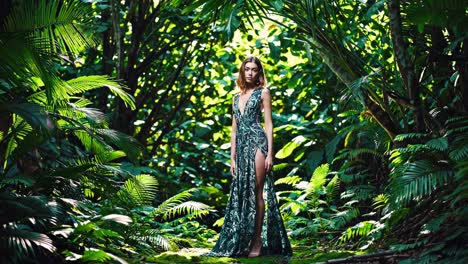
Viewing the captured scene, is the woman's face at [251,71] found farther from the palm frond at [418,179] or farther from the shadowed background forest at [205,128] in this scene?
the palm frond at [418,179]

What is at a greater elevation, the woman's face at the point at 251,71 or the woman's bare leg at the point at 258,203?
the woman's face at the point at 251,71

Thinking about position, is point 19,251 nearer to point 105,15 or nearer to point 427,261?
point 427,261

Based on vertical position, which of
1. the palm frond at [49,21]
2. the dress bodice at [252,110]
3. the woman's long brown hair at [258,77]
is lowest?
the dress bodice at [252,110]

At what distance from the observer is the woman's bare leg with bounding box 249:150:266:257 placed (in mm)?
6387

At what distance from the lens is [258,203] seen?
6430 mm

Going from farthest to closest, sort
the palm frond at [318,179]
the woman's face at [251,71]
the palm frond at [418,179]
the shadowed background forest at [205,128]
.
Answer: the palm frond at [318,179], the woman's face at [251,71], the palm frond at [418,179], the shadowed background forest at [205,128]

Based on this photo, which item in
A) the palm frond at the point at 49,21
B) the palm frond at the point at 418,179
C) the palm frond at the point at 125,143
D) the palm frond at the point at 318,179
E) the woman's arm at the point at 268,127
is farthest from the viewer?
the palm frond at the point at 318,179

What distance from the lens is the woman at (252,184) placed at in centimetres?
639

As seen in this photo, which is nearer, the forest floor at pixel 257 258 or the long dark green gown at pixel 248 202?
the forest floor at pixel 257 258

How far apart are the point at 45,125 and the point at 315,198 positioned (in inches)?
172

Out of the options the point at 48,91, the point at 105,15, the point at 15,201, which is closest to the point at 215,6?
the point at 48,91

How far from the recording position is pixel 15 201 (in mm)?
4375

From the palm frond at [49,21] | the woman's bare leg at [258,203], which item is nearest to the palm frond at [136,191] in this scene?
the woman's bare leg at [258,203]

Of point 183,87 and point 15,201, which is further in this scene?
point 183,87
